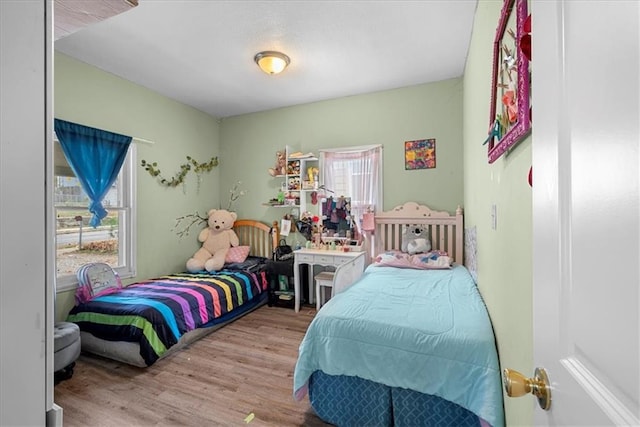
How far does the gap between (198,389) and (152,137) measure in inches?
112

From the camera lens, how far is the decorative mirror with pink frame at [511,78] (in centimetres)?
89

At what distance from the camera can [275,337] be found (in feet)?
9.28

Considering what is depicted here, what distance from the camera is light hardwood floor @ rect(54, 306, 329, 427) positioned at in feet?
5.74

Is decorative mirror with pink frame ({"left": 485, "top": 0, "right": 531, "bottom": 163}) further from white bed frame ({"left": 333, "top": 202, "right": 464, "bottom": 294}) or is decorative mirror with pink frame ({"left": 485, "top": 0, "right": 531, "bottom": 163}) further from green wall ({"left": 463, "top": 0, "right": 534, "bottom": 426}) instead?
white bed frame ({"left": 333, "top": 202, "right": 464, "bottom": 294})

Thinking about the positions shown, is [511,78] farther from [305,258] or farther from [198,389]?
[305,258]

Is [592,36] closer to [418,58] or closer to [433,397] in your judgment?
[433,397]

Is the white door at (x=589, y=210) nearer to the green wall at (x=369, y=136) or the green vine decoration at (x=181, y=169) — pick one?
the green wall at (x=369, y=136)

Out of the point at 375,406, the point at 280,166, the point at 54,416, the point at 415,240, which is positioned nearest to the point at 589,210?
the point at 54,416

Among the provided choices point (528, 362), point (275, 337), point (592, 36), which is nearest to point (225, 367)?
point (275, 337)

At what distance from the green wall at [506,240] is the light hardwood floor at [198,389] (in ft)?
3.94

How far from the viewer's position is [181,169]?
3.83m

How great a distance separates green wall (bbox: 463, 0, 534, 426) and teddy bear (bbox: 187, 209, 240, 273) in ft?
10.5

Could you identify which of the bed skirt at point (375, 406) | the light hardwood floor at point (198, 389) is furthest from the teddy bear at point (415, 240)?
the bed skirt at point (375, 406)

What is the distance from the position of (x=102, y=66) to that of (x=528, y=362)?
3.98 m
